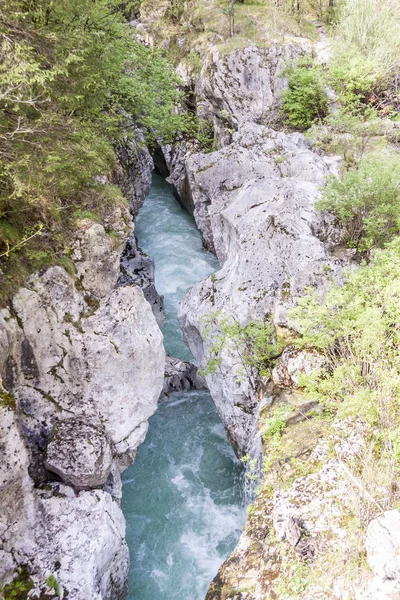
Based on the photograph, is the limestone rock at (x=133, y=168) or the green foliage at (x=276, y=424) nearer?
the green foliage at (x=276, y=424)

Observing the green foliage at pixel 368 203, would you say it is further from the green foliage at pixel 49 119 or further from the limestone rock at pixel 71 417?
the green foliage at pixel 49 119

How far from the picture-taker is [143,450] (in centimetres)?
1130

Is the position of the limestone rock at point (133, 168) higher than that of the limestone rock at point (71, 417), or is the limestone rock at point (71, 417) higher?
the limestone rock at point (133, 168)

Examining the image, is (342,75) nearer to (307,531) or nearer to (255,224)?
(255,224)

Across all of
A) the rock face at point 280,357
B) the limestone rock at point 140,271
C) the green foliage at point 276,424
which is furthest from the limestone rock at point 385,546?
the limestone rock at point 140,271

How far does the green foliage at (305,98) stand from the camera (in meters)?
18.6

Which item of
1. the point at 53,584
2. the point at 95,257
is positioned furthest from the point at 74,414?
the point at 95,257

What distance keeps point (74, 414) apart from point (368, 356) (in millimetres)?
5923

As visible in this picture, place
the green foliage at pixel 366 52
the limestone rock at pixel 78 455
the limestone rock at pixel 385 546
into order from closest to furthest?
the limestone rock at pixel 385 546
the limestone rock at pixel 78 455
the green foliage at pixel 366 52

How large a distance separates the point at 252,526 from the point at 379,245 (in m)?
7.97

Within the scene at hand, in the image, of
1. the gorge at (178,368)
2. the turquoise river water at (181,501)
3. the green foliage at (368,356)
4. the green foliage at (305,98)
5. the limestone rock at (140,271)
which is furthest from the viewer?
the green foliage at (305,98)

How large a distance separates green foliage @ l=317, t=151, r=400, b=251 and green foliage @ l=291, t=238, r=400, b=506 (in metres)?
1.75

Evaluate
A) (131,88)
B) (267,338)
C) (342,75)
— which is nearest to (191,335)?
(267,338)

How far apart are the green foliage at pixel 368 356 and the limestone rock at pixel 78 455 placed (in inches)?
167
